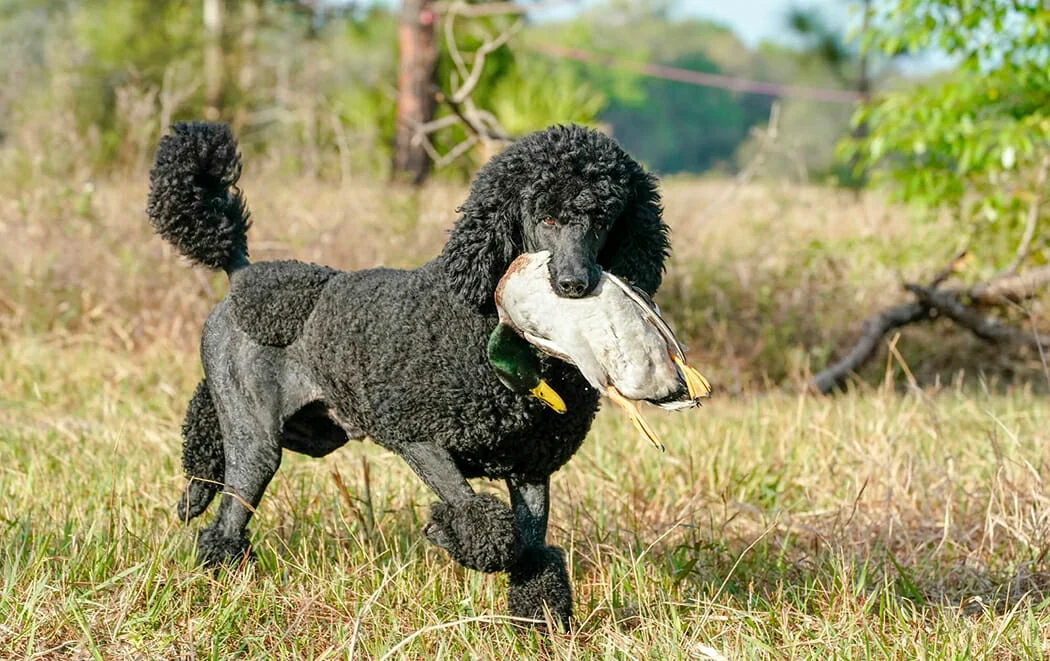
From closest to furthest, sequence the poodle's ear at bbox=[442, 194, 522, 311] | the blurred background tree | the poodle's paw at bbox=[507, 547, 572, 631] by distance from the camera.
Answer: the poodle's ear at bbox=[442, 194, 522, 311], the poodle's paw at bbox=[507, 547, 572, 631], the blurred background tree

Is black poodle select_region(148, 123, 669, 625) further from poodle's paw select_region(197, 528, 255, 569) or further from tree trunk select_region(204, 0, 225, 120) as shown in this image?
tree trunk select_region(204, 0, 225, 120)

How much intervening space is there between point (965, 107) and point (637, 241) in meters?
4.81

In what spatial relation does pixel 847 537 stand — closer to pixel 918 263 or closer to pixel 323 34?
pixel 918 263

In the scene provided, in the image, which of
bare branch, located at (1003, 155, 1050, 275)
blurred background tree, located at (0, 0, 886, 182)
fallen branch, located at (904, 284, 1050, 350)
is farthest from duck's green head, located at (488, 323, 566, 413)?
bare branch, located at (1003, 155, 1050, 275)

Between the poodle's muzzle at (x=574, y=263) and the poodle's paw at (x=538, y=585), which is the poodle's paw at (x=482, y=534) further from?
the poodle's muzzle at (x=574, y=263)

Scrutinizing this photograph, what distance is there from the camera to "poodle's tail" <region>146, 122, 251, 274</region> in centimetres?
320

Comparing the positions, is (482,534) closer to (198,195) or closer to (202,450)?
(202,450)

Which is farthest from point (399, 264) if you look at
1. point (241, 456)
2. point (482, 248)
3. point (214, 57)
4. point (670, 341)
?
point (214, 57)

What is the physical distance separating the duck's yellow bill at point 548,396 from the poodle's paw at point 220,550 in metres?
1.14

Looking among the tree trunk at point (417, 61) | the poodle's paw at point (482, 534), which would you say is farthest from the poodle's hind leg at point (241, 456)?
the tree trunk at point (417, 61)

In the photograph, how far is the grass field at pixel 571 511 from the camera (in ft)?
9.20

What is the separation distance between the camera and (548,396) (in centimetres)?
251

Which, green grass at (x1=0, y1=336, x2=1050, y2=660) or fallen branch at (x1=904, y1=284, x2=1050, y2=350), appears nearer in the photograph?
green grass at (x1=0, y1=336, x2=1050, y2=660)

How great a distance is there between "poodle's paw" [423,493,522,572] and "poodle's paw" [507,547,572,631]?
0.51ft
